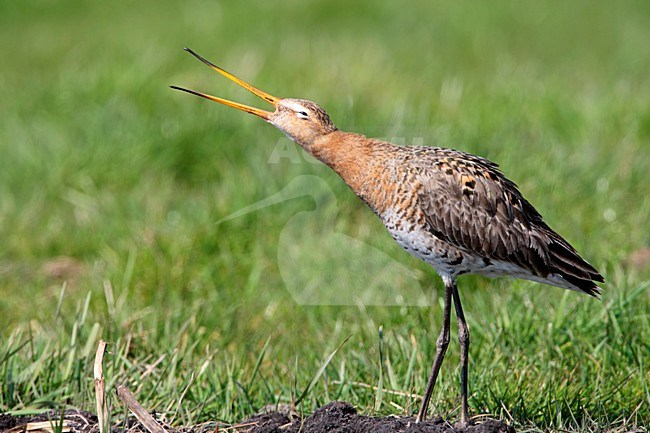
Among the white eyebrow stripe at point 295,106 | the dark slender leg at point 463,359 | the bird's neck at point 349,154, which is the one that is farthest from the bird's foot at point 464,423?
the white eyebrow stripe at point 295,106

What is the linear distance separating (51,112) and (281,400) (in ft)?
16.5

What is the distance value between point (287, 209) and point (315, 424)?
3.25 metres

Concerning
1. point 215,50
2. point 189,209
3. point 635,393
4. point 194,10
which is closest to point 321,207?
point 189,209

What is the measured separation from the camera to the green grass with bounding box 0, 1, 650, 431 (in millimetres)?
4805

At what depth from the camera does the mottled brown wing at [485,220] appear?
175 inches

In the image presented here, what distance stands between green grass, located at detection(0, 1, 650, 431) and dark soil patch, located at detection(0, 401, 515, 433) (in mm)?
226

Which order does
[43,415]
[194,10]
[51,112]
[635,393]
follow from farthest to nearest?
1. [194,10]
2. [51,112]
3. [635,393]
4. [43,415]

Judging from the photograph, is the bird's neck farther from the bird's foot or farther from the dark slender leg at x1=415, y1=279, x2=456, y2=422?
the bird's foot

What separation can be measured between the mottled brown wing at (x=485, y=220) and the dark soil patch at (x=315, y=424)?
33.2 inches

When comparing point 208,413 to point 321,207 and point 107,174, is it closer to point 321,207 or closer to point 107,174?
point 321,207

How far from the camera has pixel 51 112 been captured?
8.95 m

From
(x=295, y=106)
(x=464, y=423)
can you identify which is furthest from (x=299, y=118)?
(x=464, y=423)

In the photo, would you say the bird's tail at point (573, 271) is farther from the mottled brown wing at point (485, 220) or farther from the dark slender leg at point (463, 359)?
the dark slender leg at point (463, 359)

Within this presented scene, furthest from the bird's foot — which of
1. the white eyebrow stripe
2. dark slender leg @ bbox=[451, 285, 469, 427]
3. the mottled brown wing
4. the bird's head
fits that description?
the white eyebrow stripe
